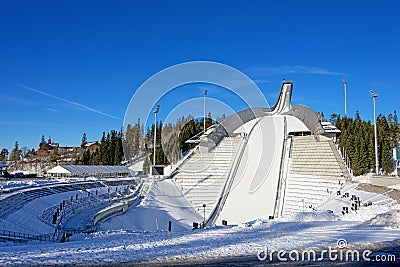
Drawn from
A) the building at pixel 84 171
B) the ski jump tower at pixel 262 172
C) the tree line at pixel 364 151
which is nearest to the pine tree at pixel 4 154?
the building at pixel 84 171

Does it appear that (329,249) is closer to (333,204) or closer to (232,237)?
(232,237)

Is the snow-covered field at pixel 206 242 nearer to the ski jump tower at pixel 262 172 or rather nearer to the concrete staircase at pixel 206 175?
the ski jump tower at pixel 262 172

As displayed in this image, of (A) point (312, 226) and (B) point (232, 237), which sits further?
(A) point (312, 226)

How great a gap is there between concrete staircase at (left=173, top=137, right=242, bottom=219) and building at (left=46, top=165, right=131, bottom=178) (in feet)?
30.4

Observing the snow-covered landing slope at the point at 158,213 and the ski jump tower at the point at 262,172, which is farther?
the ski jump tower at the point at 262,172

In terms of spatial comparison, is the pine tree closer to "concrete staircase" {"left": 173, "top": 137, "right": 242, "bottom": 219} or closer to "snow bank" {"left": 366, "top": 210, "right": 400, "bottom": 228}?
"concrete staircase" {"left": 173, "top": 137, "right": 242, "bottom": 219}

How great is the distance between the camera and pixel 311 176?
84.1ft

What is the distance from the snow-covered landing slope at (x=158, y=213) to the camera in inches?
612

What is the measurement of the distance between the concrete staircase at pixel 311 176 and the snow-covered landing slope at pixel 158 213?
6.15m

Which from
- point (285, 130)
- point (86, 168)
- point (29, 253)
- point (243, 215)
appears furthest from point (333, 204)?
point (86, 168)

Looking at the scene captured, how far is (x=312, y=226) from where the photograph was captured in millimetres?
8469

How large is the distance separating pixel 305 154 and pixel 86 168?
21.9 meters

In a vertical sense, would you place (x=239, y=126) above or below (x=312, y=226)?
above

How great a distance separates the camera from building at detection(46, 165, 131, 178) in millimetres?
31922
